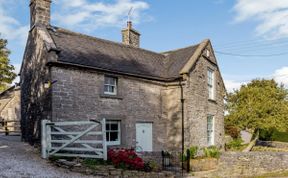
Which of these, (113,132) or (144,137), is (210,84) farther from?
(113,132)

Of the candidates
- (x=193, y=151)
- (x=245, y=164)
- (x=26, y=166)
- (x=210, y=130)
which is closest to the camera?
(x=26, y=166)

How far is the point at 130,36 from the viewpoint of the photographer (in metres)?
25.4

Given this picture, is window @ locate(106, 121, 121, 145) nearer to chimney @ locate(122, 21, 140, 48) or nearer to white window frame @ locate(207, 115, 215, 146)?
white window frame @ locate(207, 115, 215, 146)

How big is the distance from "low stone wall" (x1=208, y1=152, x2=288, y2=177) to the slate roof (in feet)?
20.0

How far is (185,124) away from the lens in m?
20.7

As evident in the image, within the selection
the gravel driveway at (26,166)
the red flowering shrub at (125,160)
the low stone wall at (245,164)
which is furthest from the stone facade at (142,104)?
the red flowering shrub at (125,160)

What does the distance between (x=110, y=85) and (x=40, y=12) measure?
5.53 meters

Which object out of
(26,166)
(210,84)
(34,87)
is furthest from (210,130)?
(26,166)

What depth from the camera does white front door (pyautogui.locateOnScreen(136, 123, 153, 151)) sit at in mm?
19797

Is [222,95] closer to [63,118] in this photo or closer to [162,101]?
[162,101]

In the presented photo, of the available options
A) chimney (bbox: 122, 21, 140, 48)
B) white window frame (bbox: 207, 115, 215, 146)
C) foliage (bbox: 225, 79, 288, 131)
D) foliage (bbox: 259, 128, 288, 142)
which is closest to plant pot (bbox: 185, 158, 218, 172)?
white window frame (bbox: 207, 115, 215, 146)

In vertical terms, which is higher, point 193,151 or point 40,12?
point 40,12

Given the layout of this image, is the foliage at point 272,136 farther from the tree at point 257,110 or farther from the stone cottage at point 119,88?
the stone cottage at point 119,88

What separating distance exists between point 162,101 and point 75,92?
684cm
